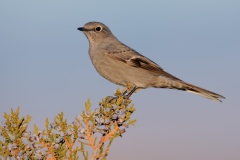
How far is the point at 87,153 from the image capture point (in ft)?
20.9

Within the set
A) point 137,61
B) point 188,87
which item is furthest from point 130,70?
point 188,87

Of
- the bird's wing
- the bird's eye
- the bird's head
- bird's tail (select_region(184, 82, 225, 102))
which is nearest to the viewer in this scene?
bird's tail (select_region(184, 82, 225, 102))

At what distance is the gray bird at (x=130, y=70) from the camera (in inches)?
417

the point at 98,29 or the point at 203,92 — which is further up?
the point at 98,29

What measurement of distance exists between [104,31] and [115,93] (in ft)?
12.9

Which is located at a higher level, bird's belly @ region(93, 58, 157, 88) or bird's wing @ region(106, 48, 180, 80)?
bird's wing @ region(106, 48, 180, 80)

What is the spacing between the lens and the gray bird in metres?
10.6

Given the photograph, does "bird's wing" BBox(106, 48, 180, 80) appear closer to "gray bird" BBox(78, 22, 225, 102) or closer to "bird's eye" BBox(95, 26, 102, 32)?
"gray bird" BBox(78, 22, 225, 102)

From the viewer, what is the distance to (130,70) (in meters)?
10.9

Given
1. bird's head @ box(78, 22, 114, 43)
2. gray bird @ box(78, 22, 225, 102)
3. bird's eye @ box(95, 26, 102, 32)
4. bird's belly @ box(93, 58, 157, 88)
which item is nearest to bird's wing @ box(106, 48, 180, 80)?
gray bird @ box(78, 22, 225, 102)

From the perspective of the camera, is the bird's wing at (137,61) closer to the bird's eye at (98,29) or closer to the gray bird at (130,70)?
the gray bird at (130,70)

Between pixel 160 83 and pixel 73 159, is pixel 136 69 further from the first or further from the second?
pixel 73 159

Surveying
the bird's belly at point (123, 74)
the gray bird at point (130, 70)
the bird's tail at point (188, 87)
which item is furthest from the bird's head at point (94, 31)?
the bird's tail at point (188, 87)

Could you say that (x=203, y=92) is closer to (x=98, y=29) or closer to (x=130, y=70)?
(x=130, y=70)
